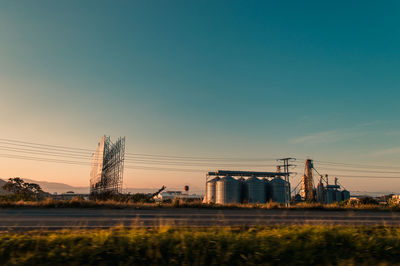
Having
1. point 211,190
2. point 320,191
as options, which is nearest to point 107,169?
point 211,190

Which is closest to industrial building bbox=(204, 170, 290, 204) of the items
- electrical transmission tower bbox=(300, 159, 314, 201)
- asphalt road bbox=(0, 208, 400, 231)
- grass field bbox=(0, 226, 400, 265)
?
electrical transmission tower bbox=(300, 159, 314, 201)

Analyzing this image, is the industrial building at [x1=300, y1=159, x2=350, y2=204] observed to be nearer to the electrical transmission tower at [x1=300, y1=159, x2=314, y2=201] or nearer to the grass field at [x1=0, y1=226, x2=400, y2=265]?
the electrical transmission tower at [x1=300, y1=159, x2=314, y2=201]

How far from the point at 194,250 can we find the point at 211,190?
144ft

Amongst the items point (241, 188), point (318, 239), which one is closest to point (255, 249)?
point (318, 239)

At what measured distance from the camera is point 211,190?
159ft

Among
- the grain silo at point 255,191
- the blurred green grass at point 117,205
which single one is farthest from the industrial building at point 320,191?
the blurred green grass at point 117,205

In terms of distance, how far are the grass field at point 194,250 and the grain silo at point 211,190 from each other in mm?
42678

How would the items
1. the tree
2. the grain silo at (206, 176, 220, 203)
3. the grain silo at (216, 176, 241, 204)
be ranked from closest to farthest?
1. the grain silo at (216, 176, 241, 204)
2. the grain silo at (206, 176, 220, 203)
3. the tree

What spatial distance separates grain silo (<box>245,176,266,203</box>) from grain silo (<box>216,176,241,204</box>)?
183 centimetres

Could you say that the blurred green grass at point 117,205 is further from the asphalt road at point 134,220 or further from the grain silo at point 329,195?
the grain silo at point 329,195

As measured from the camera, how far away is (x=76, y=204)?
1842 cm

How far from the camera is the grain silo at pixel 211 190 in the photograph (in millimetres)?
48184

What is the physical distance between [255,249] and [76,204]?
16.6 metres

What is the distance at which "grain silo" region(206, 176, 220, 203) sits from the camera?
48184 millimetres
